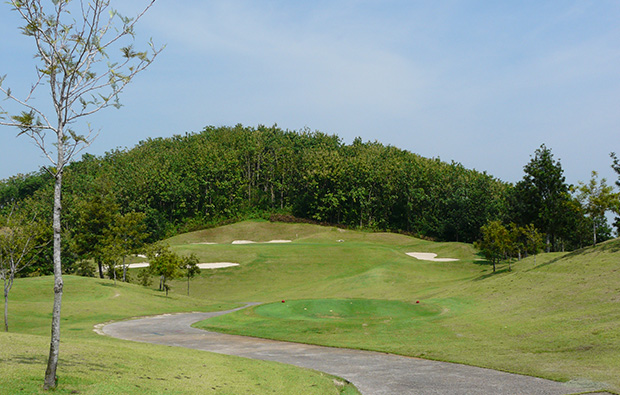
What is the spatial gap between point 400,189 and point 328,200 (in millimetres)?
17251

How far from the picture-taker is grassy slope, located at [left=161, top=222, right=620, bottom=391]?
1812 cm

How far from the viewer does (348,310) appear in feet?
107

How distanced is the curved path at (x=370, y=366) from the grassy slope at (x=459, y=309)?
3.59 ft

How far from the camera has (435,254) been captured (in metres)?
69.6

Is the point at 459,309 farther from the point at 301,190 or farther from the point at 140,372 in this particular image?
the point at 301,190

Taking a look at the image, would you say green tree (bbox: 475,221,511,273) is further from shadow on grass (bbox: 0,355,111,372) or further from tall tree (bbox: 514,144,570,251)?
shadow on grass (bbox: 0,355,111,372)

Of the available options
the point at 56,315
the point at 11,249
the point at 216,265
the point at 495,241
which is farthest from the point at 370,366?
the point at 216,265

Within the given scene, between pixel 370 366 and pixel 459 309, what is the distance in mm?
15506

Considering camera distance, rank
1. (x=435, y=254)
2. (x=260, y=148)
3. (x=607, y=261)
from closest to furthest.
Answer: (x=607, y=261)
(x=435, y=254)
(x=260, y=148)

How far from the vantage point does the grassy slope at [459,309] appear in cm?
1812

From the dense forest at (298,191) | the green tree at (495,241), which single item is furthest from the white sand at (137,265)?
the green tree at (495,241)

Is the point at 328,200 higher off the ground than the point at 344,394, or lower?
higher

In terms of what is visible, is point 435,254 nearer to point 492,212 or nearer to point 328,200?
point 492,212

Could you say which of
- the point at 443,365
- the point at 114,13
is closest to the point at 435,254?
the point at 443,365
